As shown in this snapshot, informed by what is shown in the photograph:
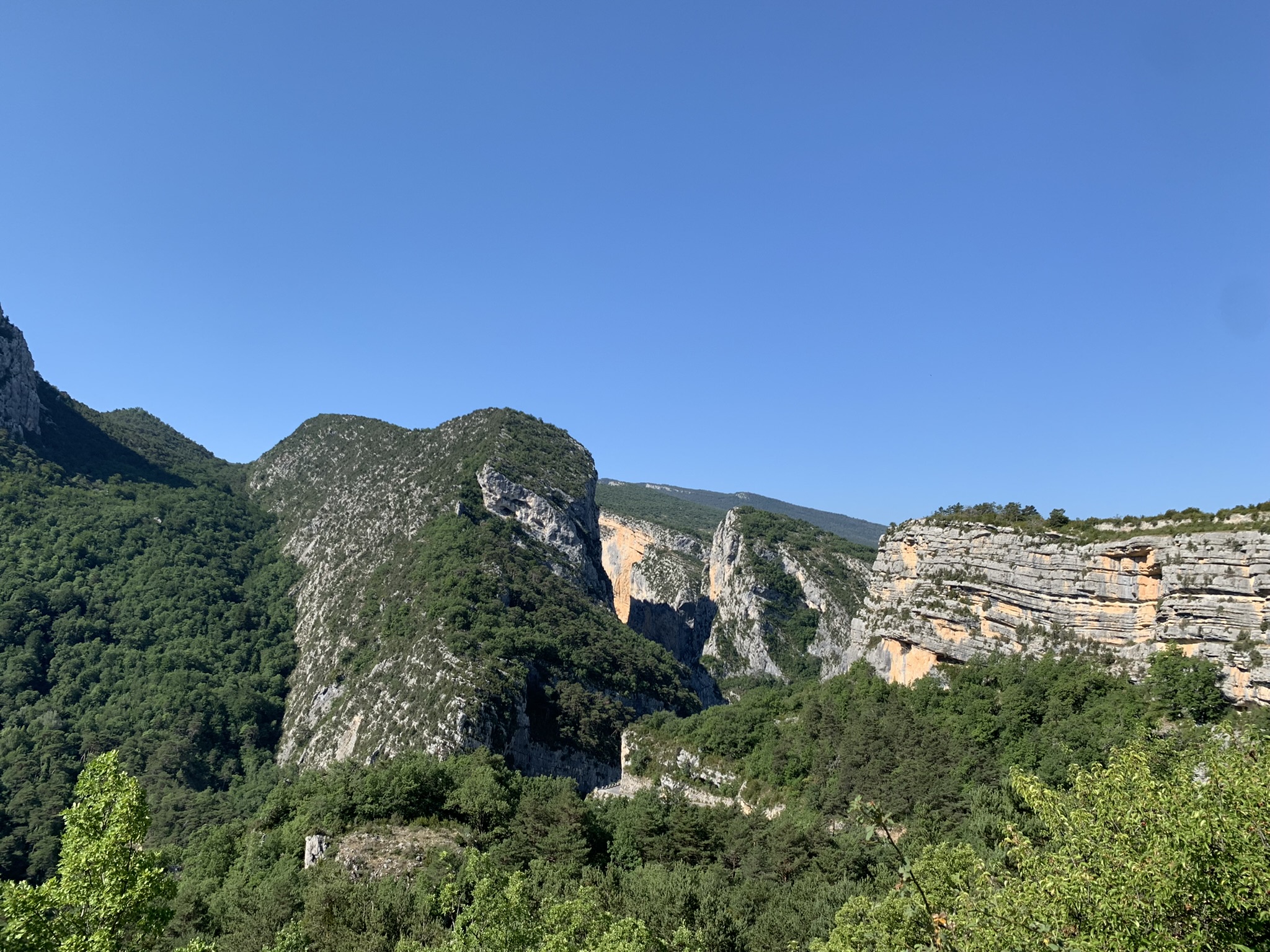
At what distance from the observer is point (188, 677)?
3093 inches

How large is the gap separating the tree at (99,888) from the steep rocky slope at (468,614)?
37.4 meters

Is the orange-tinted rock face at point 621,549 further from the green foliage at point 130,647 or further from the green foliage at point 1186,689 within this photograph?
the green foliage at point 1186,689

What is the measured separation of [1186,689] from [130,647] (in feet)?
335

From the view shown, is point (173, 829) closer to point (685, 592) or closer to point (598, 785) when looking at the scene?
point (598, 785)

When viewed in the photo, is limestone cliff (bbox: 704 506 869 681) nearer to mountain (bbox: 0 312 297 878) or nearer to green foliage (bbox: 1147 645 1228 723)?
mountain (bbox: 0 312 297 878)

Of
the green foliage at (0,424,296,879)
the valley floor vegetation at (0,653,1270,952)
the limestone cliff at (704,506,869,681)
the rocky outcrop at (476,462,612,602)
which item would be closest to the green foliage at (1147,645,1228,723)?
the valley floor vegetation at (0,653,1270,952)

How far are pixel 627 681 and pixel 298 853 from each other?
1563 inches

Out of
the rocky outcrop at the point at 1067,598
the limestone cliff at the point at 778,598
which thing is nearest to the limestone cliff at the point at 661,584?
the limestone cliff at the point at 778,598

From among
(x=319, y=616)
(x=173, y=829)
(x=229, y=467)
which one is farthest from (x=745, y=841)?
(x=229, y=467)

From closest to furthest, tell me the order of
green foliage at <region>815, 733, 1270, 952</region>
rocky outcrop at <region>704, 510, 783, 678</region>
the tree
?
green foliage at <region>815, 733, 1270, 952</region> < the tree < rocky outcrop at <region>704, 510, 783, 678</region>

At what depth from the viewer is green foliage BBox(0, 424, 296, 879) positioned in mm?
61844

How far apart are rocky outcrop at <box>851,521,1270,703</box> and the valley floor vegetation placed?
156 centimetres

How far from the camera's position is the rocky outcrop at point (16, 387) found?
104m

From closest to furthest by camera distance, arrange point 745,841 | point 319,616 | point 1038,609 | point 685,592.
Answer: point 745,841 < point 1038,609 < point 319,616 < point 685,592
